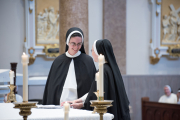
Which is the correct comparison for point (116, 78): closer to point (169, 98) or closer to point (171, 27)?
point (169, 98)

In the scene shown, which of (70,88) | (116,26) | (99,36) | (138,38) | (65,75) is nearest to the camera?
(70,88)

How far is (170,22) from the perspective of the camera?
10648 millimetres

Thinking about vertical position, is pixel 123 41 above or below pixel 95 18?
below

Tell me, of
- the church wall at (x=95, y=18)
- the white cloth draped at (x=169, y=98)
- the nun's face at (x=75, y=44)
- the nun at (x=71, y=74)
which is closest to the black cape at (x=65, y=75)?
the nun at (x=71, y=74)

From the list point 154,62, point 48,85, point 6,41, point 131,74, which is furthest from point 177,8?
point 48,85

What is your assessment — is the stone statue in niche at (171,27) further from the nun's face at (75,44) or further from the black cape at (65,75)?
the nun's face at (75,44)

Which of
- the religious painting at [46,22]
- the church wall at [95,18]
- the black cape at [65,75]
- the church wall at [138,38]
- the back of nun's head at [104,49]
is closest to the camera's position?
the back of nun's head at [104,49]

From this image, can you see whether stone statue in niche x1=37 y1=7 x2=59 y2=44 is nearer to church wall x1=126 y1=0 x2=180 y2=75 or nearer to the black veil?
church wall x1=126 y1=0 x2=180 y2=75

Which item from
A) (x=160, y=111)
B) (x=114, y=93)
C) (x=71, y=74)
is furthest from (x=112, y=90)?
(x=160, y=111)

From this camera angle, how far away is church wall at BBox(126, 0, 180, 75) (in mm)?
9961

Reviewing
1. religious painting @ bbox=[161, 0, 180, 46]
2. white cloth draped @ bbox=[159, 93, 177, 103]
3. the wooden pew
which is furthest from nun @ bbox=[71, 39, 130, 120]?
religious painting @ bbox=[161, 0, 180, 46]

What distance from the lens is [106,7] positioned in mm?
9031

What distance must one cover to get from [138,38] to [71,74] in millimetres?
6623

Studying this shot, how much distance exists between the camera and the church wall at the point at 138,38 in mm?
9961
